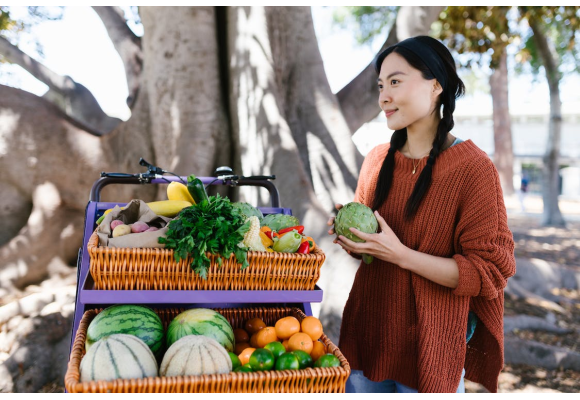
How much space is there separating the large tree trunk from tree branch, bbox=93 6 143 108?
21250mm

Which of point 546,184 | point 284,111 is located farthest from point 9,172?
point 546,184

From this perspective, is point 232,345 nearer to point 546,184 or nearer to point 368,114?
point 368,114

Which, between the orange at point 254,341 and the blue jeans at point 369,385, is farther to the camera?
the blue jeans at point 369,385

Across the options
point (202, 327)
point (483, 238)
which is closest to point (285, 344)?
point (202, 327)

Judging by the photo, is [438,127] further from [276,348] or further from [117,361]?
→ [117,361]

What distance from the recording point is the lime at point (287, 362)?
1600mm

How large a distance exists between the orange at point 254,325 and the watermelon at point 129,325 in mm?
386

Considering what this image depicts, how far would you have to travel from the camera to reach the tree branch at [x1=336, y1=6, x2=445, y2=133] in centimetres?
543

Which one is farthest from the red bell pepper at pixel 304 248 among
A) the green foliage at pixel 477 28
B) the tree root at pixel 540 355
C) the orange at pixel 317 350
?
the green foliage at pixel 477 28

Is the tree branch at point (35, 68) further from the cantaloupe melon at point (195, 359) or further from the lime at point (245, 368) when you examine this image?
the lime at point (245, 368)

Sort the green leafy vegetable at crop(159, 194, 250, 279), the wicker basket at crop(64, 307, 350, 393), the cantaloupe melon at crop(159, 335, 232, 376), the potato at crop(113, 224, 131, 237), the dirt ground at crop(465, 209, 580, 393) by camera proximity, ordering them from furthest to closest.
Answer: the dirt ground at crop(465, 209, 580, 393) < the potato at crop(113, 224, 131, 237) < the green leafy vegetable at crop(159, 194, 250, 279) < the cantaloupe melon at crop(159, 335, 232, 376) < the wicker basket at crop(64, 307, 350, 393)

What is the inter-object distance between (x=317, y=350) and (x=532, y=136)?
3801cm

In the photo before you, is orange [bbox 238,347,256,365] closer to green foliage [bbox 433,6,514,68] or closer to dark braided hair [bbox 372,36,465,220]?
dark braided hair [bbox 372,36,465,220]

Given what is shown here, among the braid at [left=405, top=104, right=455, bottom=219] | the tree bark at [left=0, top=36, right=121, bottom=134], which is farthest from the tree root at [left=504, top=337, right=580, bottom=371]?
the tree bark at [left=0, top=36, right=121, bottom=134]
